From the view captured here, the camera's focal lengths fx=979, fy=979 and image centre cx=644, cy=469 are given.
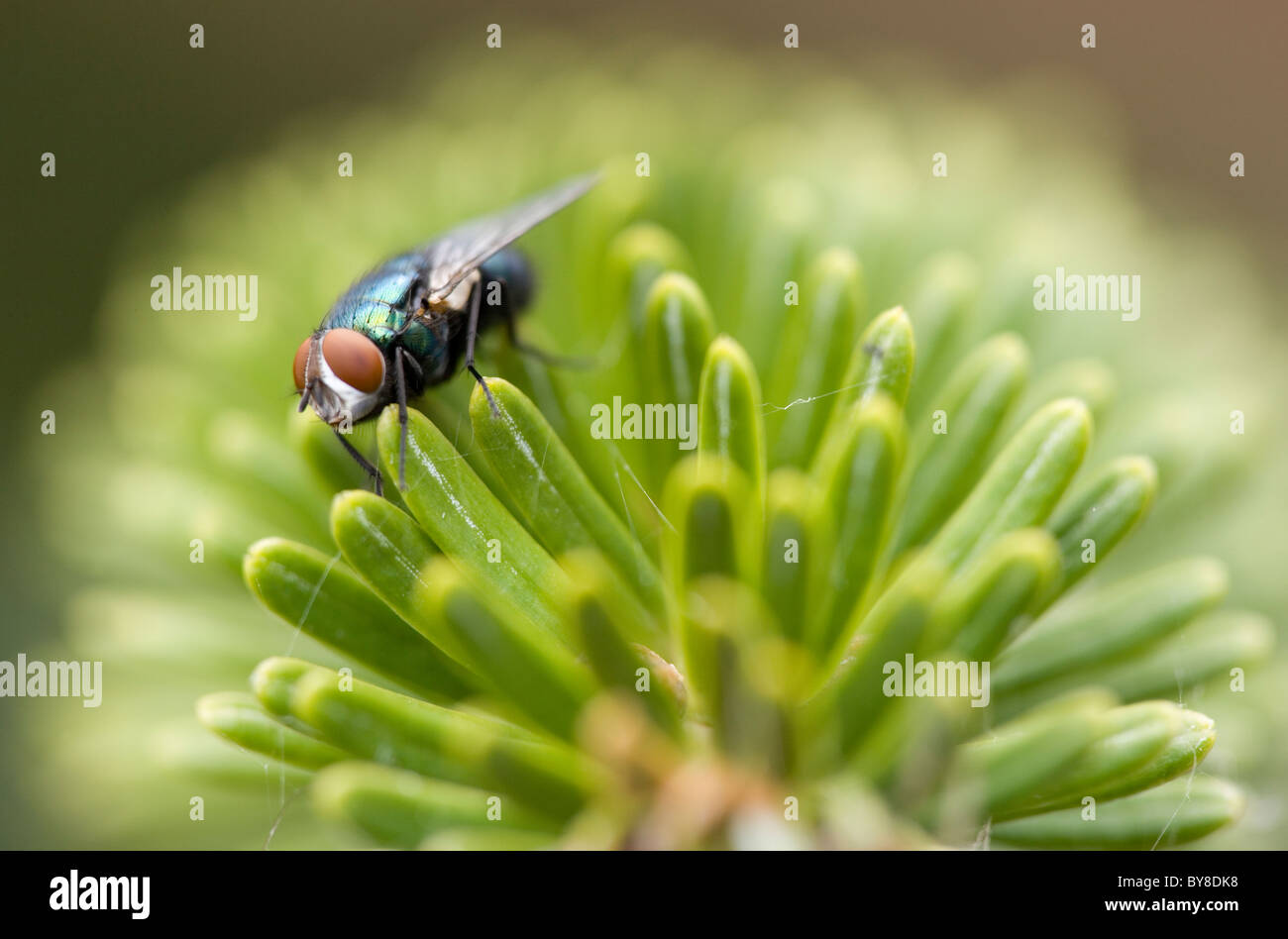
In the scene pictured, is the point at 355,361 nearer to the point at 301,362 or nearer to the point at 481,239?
the point at 301,362

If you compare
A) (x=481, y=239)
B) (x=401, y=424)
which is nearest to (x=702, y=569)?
(x=401, y=424)

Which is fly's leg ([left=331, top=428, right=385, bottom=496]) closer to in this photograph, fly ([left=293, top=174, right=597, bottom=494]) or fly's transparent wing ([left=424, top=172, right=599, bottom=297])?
fly ([left=293, top=174, right=597, bottom=494])

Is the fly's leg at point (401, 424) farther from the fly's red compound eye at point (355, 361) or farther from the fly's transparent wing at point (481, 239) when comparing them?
the fly's transparent wing at point (481, 239)

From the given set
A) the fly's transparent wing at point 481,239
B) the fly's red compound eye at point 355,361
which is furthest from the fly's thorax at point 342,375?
the fly's transparent wing at point 481,239

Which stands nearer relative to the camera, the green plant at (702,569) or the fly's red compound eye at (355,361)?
the green plant at (702,569)

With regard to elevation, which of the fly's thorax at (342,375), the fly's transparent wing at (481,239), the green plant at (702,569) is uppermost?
the fly's transparent wing at (481,239)

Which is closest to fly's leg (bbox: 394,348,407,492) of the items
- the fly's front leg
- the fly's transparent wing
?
the fly's front leg
